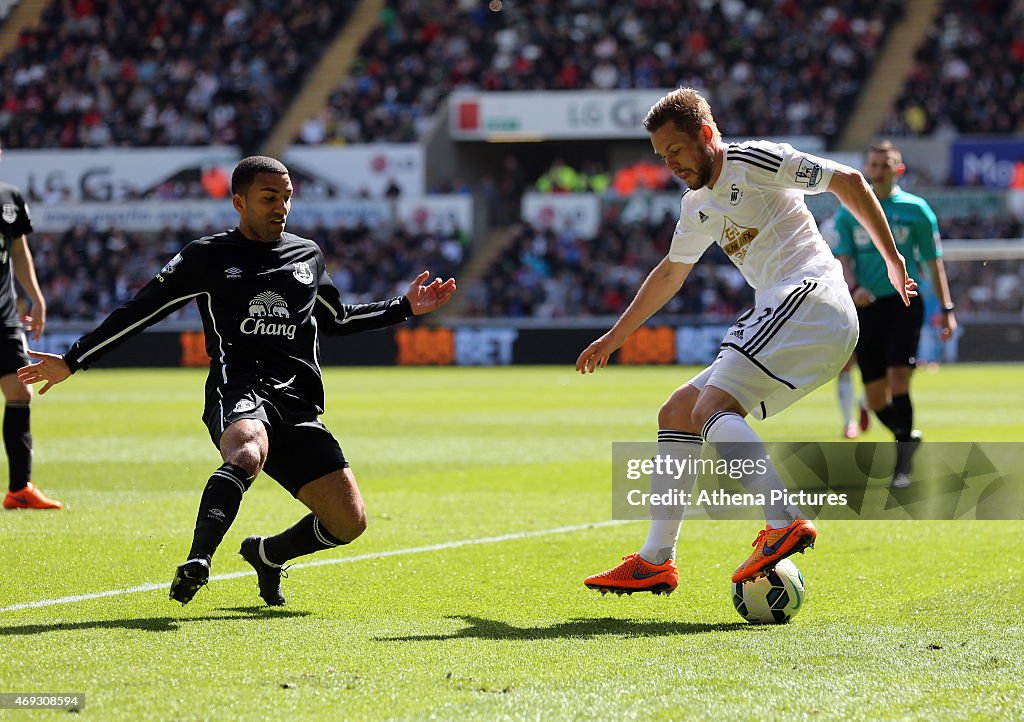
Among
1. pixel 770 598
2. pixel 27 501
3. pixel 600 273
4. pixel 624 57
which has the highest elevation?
pixel 624 57

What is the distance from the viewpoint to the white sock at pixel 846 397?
44.8ft

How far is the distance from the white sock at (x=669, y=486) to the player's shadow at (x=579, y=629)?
Result: 39 centimetres

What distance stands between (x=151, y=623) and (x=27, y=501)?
408cm

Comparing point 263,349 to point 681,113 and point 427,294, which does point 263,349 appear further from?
point 681,113

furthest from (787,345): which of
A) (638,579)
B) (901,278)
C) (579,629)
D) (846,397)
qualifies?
(846,397)

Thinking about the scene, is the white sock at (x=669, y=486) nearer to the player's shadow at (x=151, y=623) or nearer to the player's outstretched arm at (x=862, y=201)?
the player's outstretched arm at (x=862, y=201)

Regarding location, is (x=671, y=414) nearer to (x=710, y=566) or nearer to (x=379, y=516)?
(x=710, y=566)

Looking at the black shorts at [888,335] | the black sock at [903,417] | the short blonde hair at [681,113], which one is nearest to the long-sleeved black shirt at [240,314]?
the short blonde hair at [681,113]

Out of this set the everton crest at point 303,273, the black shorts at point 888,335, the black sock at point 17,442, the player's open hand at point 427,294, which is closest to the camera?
the everton crest at point 303,273

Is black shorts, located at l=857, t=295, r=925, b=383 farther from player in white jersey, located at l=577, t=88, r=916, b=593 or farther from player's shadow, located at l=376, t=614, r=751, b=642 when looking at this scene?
player's shadow, located at l=376, t=614, r=751, b=642

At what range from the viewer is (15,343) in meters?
8.90

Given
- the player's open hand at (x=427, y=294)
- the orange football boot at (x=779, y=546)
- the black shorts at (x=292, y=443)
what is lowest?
the orange football boot at (x=779, y=546)

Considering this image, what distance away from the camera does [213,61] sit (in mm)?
41438
